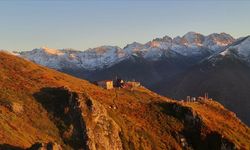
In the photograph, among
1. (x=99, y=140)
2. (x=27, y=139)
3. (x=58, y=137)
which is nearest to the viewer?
(x=27, y=139)

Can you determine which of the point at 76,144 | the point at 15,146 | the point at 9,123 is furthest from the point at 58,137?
the point at 15,146

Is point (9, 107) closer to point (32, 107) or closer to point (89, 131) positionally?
point (32, 107)

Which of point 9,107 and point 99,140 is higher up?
point 9,107

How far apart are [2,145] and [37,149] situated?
39.7 ft

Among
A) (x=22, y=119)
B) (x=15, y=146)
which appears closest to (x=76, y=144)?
(x=22, y=119)

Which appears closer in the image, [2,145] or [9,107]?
[2,145]

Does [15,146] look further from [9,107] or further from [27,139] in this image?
[9,107]

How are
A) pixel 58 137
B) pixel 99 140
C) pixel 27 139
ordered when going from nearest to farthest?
pixel 27 139
pixel 58 137
pixel 99 140

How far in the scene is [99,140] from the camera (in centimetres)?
19725

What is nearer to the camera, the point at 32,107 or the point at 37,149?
the point at 37,149

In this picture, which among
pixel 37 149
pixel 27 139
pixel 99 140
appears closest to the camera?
pixel 37 149

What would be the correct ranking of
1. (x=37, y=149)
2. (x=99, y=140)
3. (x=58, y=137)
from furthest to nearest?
1. (x=99, y=140)
2. (x=58, y=137)
3. (x=37, y=149)

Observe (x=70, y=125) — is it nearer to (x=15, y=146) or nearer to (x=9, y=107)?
(x=9, y=107)

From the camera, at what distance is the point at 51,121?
193750 millimetres
